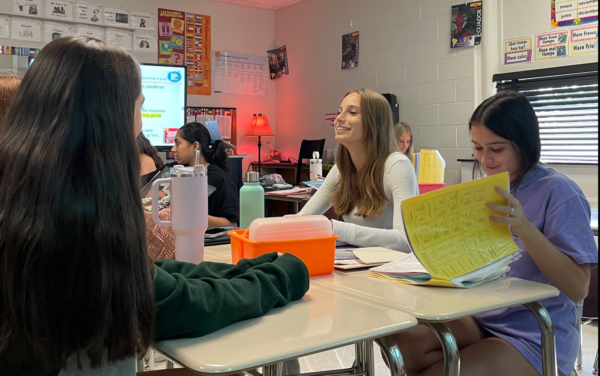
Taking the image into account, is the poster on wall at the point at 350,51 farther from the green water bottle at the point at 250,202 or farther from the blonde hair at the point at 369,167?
the green water bottle at the point at 250,202

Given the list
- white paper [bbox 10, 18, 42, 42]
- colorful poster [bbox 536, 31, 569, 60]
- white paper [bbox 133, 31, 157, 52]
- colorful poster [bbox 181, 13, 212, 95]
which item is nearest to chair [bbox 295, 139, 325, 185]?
colorful poster [bbox 181, 13, 212, 95]

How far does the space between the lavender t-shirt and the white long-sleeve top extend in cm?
41

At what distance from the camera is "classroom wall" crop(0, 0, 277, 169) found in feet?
20.5

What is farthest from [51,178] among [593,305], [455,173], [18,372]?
[455,173]

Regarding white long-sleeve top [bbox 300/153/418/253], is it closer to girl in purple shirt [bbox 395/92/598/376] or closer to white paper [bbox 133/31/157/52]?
girl in purple shirt [bbox 395/92/598/376]

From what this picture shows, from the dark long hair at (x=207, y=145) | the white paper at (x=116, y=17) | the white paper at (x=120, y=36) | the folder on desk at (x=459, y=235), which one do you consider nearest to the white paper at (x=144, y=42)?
the white paper at (x=120, y=36)

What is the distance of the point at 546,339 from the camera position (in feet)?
3.82

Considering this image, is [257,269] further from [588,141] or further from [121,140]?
[588,141]

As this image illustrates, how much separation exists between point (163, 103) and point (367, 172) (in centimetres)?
285

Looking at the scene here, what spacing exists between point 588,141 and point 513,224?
10.6 ft

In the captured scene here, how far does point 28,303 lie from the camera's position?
0.68m

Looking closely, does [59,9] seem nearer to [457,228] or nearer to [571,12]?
[571,12]

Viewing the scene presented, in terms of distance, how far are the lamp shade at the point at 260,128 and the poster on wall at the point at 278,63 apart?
647 millimetres

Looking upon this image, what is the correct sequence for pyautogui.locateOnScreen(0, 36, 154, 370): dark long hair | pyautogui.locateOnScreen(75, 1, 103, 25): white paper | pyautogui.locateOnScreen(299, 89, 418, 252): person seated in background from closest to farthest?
pyautogui.locateOnScreen(0, 36, 154, 370): dark long hair < pyautogui.locateOnScreen(299, 89, 418, 252): person seated in background < pyautogui.locateOnScreen(75, 1, 103, 25): white paper
